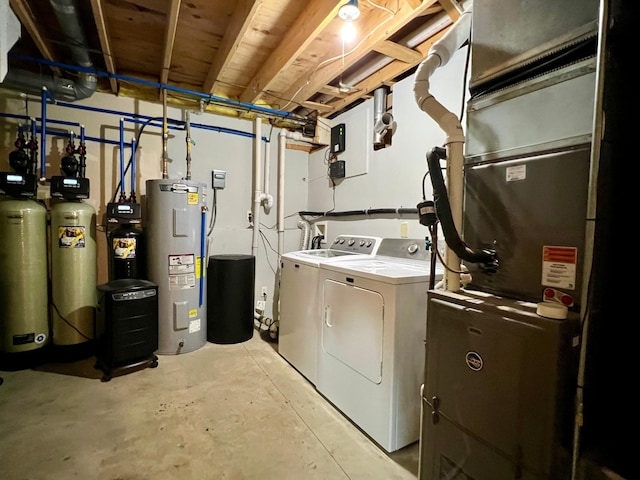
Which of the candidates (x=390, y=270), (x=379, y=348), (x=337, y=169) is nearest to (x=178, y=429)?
(x=379, y=348)

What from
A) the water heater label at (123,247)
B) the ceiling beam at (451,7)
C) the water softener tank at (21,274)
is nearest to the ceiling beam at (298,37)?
the ceiling beam at (451,7)

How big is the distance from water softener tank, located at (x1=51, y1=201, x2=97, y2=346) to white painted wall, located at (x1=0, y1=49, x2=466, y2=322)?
1.28 ft

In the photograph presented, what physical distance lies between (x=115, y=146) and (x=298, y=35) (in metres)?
2.10

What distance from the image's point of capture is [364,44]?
221cm

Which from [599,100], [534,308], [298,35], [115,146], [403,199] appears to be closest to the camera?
[599,100]

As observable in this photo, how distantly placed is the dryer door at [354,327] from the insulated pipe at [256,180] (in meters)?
1.66

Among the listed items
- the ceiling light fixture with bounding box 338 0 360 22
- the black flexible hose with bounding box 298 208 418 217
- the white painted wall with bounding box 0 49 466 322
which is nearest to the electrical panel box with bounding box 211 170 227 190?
the white painted wall with bounding box 0 49 466 322

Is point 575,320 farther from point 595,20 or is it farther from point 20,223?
point 20,223

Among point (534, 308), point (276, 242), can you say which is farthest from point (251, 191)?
point (534, 308)

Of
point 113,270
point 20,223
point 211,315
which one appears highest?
point 20,223

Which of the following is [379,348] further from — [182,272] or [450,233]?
[182,272]

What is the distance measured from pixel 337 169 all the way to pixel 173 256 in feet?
5.98

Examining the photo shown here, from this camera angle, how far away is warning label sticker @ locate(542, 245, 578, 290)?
968mm

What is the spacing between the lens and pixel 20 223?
2.37m
